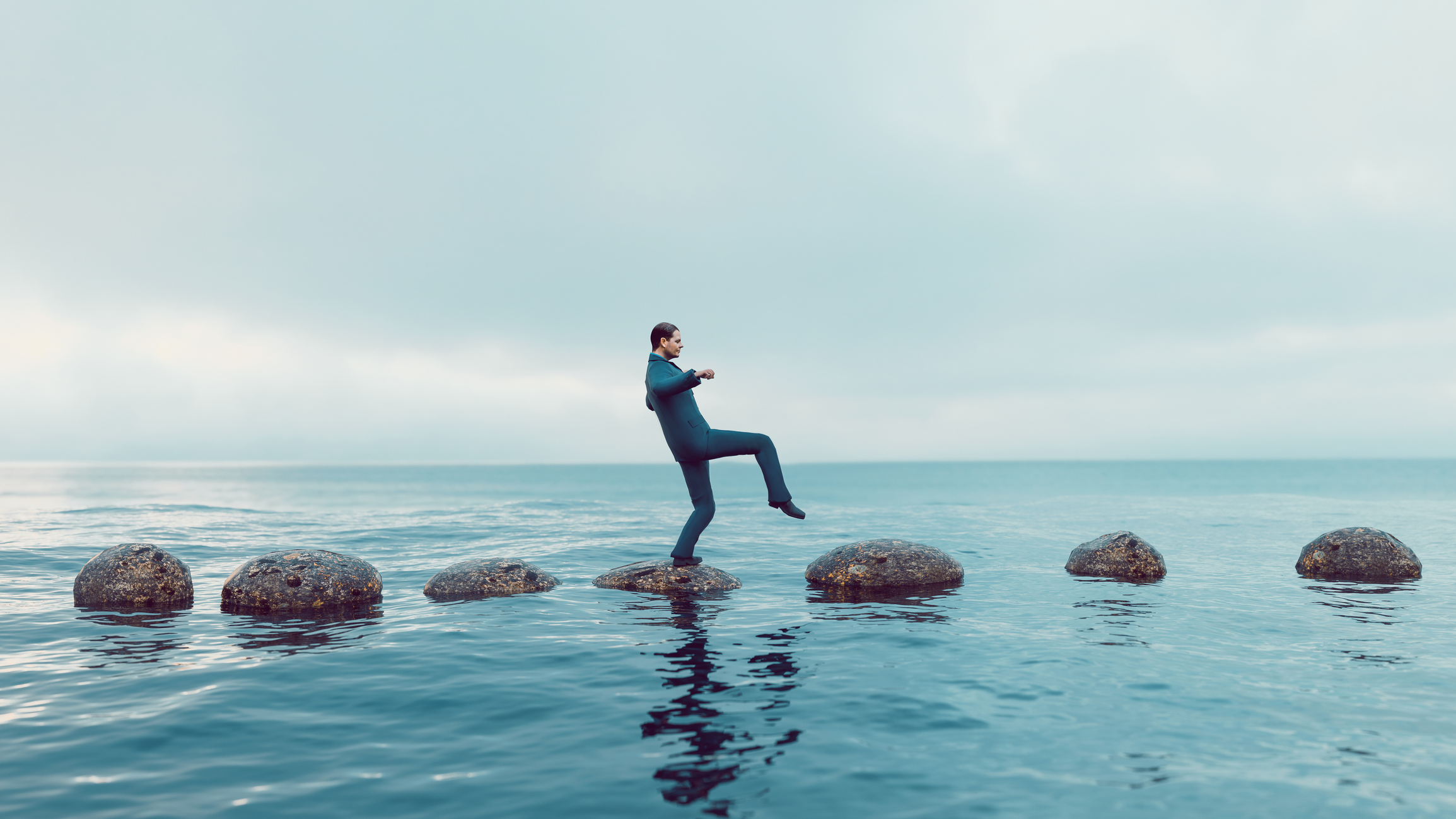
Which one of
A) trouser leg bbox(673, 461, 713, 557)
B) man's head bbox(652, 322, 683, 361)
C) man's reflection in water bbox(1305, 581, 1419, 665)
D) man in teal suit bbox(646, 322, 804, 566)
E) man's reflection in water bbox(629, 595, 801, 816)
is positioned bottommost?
man's reflection in water bbox(1305, 581, 1419, 665)

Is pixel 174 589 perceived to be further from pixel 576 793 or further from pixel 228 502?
pixel 228 502

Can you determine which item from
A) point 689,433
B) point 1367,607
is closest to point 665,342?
point 689,433

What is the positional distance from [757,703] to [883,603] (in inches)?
217

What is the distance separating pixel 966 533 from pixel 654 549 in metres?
11.1

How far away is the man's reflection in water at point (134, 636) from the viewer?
27.0ft

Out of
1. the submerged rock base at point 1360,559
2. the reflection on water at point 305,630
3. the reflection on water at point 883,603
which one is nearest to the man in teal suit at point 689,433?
the reflection on water at point 883,603

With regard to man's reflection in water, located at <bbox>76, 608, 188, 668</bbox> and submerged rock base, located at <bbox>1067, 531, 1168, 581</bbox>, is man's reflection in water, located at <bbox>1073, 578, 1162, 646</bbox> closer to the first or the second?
submerged rock base, located at <bbox>1067, 531, 1168, 581</bbox>

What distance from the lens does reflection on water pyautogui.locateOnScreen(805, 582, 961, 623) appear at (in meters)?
10.2

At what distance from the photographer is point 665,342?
11211mm

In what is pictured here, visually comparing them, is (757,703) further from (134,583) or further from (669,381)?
(134,583)

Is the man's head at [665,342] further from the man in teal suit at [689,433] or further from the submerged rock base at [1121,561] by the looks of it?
the submerged rock base at [1121,561]

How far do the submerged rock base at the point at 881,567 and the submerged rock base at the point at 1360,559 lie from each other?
6972 millimetres

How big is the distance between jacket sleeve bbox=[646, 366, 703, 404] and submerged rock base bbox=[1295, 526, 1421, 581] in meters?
12.4

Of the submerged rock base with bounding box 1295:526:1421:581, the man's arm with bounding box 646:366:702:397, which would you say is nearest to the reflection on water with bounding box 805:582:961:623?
the man's arm with bounding box 646:366:702:397
